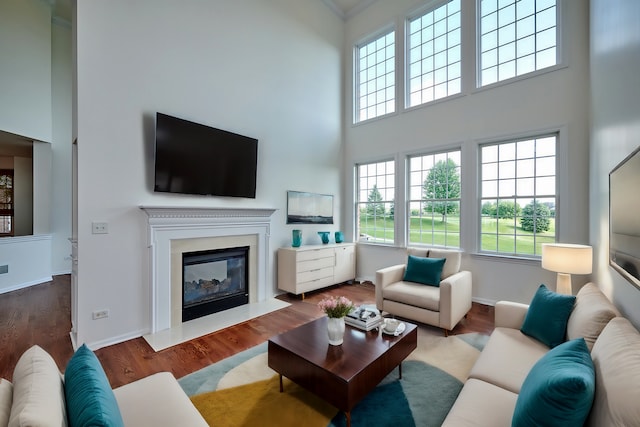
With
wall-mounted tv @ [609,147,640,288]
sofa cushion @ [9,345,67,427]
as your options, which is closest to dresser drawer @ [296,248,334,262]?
sofa cushion @ [9,345,67,427]

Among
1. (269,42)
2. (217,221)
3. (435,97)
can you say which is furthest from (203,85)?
(435,97)

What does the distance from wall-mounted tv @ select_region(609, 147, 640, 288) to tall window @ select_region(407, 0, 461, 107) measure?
3234 millimetres

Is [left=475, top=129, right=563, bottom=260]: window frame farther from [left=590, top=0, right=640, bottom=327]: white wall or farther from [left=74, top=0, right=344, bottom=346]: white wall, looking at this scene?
[left=74, top=0, right=344, bottom=346]: white wall

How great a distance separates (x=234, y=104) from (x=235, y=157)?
2.56ft

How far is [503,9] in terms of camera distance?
13.6ft

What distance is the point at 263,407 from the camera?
1922 millimetres

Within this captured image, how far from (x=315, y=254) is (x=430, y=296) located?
1.93 meters

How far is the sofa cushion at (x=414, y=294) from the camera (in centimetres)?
312

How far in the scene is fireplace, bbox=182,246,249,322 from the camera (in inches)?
138

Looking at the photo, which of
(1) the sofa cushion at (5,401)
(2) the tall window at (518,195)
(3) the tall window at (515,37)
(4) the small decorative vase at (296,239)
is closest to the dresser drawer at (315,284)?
(4) the small decorative vase at (296,239)

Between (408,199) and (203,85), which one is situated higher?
(203,85)

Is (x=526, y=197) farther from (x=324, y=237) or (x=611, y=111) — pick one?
(x=324, y=237)

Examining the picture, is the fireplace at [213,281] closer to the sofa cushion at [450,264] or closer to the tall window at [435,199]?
the sofa cushion at [450,264]

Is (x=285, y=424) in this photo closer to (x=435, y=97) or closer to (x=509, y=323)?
(x=509, y=323)
